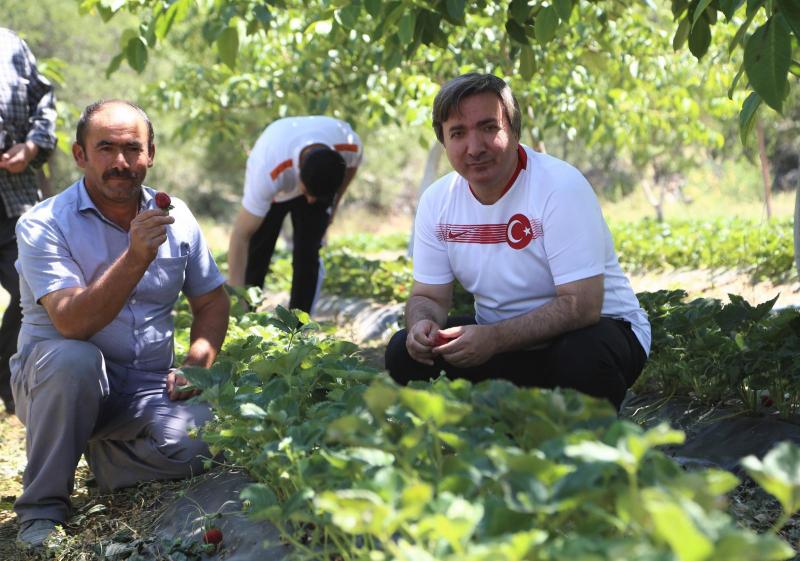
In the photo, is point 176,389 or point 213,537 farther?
point 176,389

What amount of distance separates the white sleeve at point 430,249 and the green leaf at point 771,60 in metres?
1.14

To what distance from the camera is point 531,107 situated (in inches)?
274

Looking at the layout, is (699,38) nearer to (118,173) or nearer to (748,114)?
(748,114)

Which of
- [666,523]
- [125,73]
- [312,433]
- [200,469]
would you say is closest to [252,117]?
[125,73]

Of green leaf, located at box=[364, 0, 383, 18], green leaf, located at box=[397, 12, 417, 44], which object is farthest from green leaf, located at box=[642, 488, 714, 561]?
green leaf, located at box=[397, 12, 417, 44]

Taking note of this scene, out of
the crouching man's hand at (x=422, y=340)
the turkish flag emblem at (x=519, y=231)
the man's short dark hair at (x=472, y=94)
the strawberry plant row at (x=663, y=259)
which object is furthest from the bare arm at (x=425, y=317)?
the strawberry plant row at (x=663, y=259)

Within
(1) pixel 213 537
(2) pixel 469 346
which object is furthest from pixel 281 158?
(1) pixel 213 537

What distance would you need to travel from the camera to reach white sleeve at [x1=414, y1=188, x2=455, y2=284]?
3148mm

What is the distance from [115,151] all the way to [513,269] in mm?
1316

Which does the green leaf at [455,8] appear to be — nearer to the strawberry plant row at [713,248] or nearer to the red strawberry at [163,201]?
the red strawberry at [163,201]

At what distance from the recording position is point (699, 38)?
319 centimetres

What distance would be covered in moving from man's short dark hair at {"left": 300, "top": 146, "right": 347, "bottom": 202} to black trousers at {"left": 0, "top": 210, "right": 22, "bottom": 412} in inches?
55.3

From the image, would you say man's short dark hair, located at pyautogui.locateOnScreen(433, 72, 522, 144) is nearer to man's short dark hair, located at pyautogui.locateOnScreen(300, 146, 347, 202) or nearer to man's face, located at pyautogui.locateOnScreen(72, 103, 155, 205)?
man's face, located at pyautogui.locateOnScreen(72, 103, 155, 205)

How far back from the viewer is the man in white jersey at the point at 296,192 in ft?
16.3
